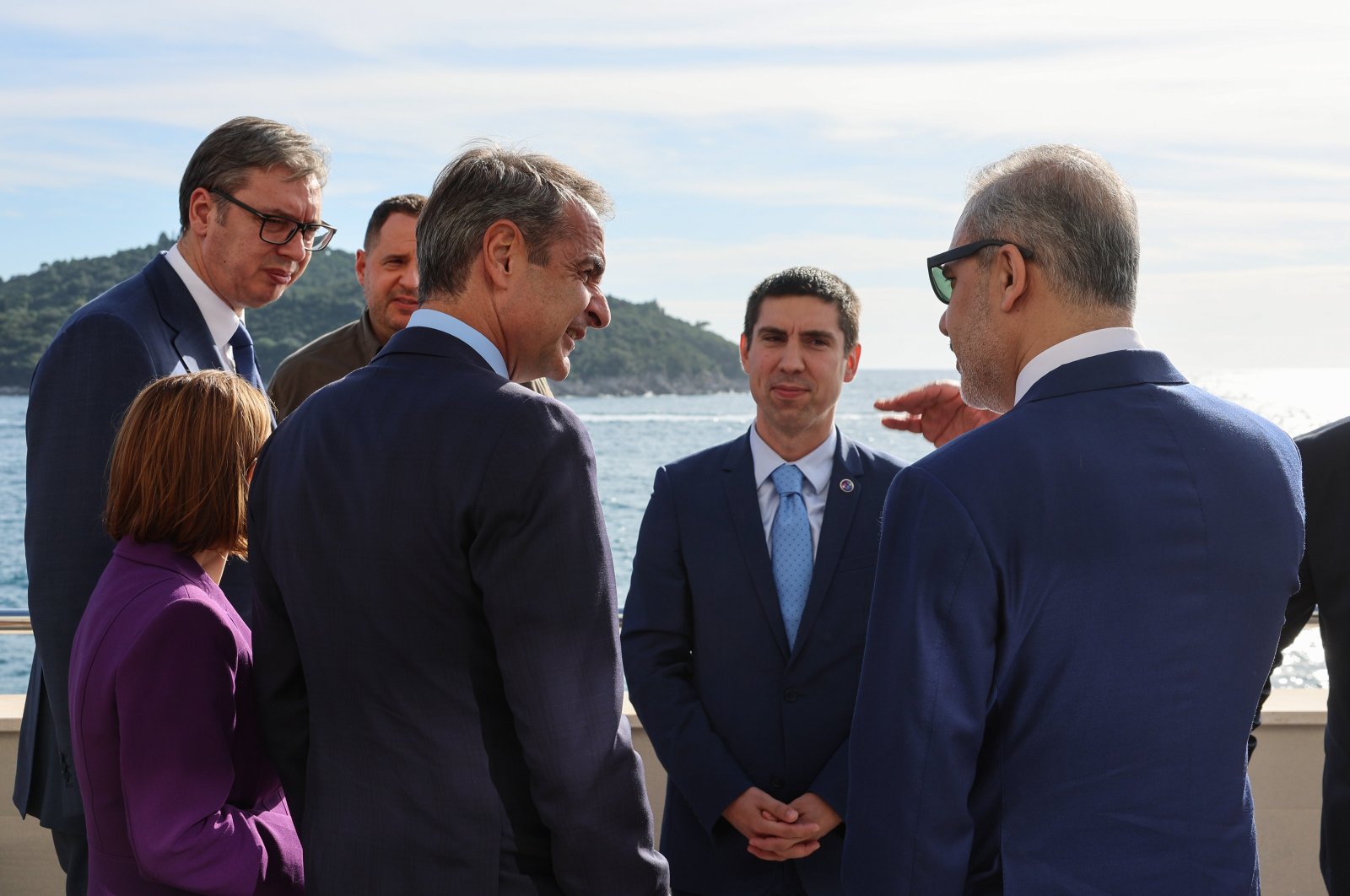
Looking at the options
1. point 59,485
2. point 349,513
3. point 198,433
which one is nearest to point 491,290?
point 349,513

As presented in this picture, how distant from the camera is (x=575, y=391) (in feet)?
213

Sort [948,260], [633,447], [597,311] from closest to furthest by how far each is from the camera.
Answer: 1. [948,260]
2. [597,311]
3. [633,447]

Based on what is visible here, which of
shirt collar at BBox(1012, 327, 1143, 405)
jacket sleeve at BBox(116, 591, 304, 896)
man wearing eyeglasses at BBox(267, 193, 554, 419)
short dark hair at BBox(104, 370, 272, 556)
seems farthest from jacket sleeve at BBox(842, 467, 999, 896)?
man wearing eyeglasses at BBox(267, 193, 554, 419)

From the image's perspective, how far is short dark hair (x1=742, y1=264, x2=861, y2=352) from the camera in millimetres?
2832

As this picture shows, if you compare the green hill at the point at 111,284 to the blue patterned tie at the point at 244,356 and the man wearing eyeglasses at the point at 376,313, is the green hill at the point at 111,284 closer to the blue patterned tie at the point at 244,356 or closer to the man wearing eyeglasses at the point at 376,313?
the man wearing eyeglasses at the point at 376,313

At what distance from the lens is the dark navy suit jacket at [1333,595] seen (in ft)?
6.35

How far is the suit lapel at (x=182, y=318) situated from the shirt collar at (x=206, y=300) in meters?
0.02

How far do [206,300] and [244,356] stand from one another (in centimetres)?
17

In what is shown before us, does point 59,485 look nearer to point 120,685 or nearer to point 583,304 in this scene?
point 120,685

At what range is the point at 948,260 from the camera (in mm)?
1563

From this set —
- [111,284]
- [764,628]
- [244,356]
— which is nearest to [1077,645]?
[764,628]

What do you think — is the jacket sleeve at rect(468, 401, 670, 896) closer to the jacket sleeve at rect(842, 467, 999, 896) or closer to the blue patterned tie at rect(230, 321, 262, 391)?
the jacket sleeve at rect(842, 467, 999, 896)

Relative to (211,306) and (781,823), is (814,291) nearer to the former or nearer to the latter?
(781,823)

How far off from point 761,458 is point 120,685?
1.49 meters
